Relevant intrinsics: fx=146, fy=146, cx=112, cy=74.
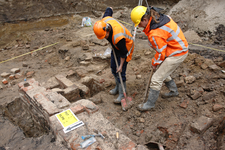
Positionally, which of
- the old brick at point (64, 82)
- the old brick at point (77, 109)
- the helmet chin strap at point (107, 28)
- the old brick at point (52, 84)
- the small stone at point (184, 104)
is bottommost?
the old brick at point (52, 84)

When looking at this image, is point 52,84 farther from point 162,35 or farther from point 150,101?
point 162,35

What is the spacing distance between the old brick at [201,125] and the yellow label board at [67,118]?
1.84m

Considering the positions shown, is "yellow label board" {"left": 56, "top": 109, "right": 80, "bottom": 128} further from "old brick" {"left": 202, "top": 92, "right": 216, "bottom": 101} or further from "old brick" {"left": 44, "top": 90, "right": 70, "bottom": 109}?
"old brick" {"left": 202, "top": 92, "right": 216, "bottom": 101}

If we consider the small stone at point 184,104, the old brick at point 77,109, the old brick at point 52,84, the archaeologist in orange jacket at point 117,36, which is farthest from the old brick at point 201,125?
the old brick at point 52,84

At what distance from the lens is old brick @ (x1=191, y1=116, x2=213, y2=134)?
2.28 meters

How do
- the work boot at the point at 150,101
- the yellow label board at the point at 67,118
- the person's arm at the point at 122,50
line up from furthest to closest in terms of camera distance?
the work boot at the point at 150,101 → the person's arm at the point at 122,50 → the yellow label board at the point at 67,118

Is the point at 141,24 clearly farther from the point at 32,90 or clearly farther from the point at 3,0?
the point at 3,0

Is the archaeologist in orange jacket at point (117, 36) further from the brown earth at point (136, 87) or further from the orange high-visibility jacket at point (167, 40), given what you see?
the brown earth at point (136, 87)

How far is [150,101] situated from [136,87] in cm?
98

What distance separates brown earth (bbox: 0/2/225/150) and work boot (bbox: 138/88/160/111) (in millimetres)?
119

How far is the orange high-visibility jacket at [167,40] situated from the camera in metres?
2.34

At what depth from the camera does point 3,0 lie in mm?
6359

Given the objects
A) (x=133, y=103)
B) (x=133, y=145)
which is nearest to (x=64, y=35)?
(x=133, y=103)

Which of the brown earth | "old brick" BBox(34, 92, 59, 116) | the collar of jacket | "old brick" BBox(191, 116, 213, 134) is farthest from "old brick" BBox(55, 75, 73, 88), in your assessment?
"old brick" BBox(191, 116, 213, 134)
